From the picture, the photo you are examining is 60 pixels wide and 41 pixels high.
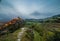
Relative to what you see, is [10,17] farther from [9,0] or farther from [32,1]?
[32,1]

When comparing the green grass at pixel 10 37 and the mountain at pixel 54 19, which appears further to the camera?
the mountain at pixel 54 19

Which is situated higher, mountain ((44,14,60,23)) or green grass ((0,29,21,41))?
mountain ((44,14,60,23))

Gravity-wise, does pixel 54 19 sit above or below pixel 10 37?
above

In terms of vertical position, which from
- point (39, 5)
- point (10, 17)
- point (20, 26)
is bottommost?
point (20, 26)

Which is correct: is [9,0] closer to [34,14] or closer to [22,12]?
[22,12]

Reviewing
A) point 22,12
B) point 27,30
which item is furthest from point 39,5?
point 27,30

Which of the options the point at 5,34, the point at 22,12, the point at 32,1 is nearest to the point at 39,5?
the point at 32,1

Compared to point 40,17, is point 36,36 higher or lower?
lower

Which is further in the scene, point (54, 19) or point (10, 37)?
point (54, 19)

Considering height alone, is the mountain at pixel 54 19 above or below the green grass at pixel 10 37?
above

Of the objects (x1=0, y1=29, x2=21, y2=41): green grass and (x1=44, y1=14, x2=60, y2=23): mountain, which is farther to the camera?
(x1=44, y1=14, x2=60, y2=23): mountain
